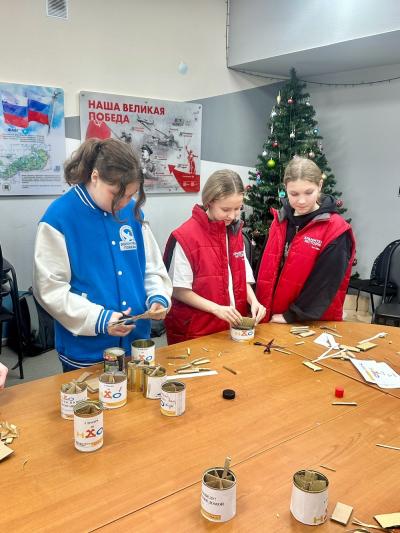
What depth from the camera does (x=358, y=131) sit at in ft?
16.0

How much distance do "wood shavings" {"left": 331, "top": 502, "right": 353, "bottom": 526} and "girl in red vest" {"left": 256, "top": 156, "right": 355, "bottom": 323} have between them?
127cm

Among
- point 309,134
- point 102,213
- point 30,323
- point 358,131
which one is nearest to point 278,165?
point 309,134

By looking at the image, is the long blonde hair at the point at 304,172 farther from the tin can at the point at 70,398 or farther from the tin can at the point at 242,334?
the tin can at the point at 70,398

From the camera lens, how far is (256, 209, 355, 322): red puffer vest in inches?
86.7

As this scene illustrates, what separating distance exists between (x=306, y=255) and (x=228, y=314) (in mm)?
536

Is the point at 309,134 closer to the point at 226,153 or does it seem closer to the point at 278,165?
the point at 278,165

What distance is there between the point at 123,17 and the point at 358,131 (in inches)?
106

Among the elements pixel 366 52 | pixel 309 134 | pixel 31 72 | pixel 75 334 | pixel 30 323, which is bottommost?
pixel 30 323

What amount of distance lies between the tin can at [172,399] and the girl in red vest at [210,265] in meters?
0.67

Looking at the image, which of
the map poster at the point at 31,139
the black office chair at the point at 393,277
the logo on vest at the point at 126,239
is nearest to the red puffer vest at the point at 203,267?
the logo on vest at the point at 126,239

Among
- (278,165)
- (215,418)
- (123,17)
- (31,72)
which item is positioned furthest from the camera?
(278,165)

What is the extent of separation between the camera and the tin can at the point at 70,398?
1.30 meters

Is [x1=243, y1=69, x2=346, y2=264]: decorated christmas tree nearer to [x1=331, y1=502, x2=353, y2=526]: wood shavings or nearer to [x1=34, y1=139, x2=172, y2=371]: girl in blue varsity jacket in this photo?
[x1=34, y1=139, x2=172, y2=371]: girl in blue varsity jacket

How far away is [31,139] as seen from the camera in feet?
12.2
